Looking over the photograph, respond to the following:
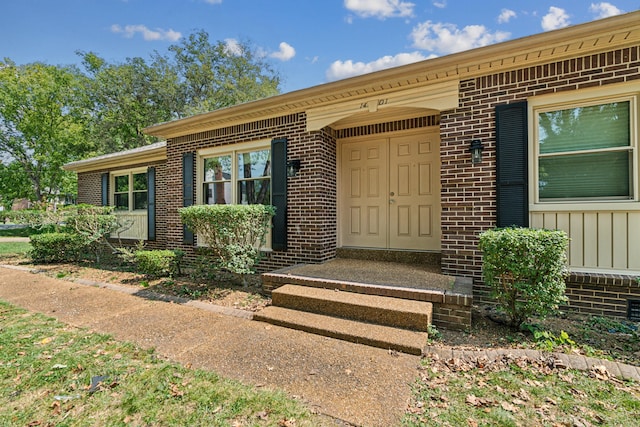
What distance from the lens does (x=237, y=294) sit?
4758 mm

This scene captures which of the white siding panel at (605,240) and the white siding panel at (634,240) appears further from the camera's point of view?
the white siding panel at (605,240)

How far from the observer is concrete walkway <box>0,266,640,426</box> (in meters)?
2.12

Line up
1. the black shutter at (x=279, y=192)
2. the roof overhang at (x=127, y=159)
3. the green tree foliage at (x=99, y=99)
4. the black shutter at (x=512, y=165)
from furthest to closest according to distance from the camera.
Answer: the green tree foliage at (x=99, y=99) < the roof overhang at (x=127, y=159) < the black shutter at (x=279, y=192) < the black shutter at (x=512, y=165)

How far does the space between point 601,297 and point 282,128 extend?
5258 mm

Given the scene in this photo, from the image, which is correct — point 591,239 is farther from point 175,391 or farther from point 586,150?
point 175,391

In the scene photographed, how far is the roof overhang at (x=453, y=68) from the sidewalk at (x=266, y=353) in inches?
142

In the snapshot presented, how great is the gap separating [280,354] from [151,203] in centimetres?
740

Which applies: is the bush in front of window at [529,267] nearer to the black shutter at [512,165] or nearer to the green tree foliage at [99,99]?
the black shutter at [512,165]

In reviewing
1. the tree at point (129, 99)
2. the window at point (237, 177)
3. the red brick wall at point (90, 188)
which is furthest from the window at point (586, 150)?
the tree at point (129, 99)

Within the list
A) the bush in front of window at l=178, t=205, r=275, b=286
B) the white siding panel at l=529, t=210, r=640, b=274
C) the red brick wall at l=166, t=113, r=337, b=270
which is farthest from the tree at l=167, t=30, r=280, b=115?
the white siding panel at l=529, t=210, r=640, b=274

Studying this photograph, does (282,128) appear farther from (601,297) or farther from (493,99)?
(601,297)

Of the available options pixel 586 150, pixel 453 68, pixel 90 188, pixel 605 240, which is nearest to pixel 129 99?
pixel 90 188

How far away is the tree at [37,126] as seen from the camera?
58.7 ft

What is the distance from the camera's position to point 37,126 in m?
18.0
